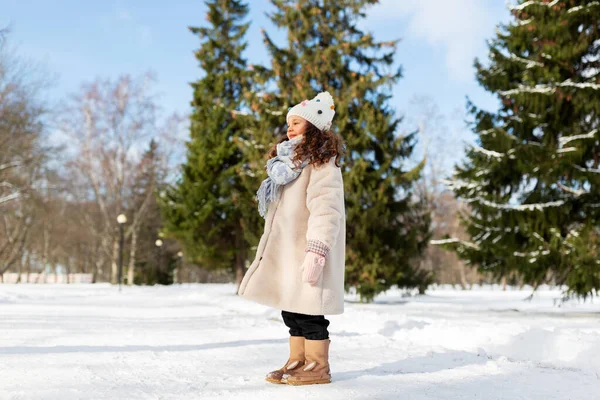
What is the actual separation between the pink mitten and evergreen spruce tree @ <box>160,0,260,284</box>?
53.2 feet

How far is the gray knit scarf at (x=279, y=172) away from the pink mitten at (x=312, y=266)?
0.56m

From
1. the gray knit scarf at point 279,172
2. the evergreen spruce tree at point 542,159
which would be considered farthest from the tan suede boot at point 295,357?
the evergreen spruce tree at point 542,159

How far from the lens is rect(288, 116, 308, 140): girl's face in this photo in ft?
12.0

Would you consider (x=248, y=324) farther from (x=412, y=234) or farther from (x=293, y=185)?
(x=412, y=234)

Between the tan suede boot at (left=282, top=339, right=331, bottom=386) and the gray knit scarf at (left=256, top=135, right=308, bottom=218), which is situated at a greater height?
the gray knit scarf at (left=256, top=135, right=308, bottom=218)

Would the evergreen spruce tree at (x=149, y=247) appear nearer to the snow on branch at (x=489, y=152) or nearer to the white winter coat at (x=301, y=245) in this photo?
the snow on branch at (x=489, y=152)

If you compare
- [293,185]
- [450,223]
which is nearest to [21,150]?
[293,185]

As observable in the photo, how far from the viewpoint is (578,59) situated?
11.9m

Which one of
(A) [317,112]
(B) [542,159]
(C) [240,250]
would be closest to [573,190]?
(B) [542,159]

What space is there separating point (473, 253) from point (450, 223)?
3023 cm

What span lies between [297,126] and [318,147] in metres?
0.25

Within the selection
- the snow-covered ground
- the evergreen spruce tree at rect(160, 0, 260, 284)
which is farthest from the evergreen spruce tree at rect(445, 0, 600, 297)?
the evergreen spruce tree at rect(160, 0, 260, 284)

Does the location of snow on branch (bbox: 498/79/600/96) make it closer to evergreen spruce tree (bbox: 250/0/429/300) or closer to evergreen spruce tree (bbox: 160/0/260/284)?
evergreen spruce tree (bbox: 250/0/429/300)

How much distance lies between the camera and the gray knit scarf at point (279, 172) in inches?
138
